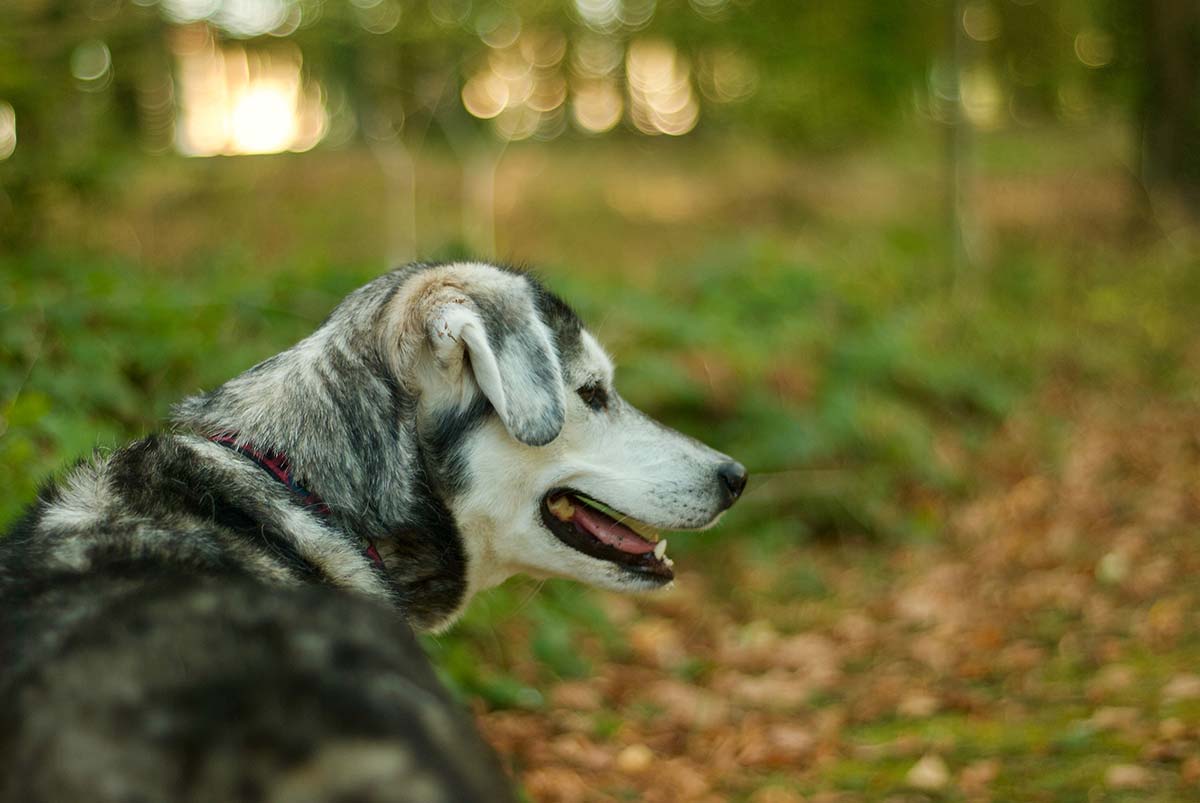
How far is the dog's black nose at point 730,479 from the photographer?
362cm

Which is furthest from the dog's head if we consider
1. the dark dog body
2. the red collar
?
the dark dog body

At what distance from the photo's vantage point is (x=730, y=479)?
363 centimetres

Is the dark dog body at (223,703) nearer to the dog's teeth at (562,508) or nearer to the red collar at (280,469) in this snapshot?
the red collar at (280,469)

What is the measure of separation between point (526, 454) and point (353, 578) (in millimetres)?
682

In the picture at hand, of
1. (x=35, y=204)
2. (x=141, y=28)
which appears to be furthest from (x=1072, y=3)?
(x=35, y=204)

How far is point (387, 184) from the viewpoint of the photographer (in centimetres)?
1551

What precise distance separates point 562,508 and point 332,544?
0.90 m

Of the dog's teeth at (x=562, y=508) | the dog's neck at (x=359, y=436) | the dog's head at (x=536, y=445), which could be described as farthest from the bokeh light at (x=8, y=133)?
the dog's teeth at (x=562, y=508)

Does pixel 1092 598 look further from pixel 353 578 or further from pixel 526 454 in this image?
pixel 353 578

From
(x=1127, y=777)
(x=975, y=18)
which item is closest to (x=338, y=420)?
(x=1127, y=777)

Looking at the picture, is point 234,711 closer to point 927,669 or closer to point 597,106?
point 927,669

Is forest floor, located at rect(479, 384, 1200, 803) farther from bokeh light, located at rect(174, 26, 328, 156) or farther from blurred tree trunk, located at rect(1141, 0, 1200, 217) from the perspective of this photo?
bokeh light, located at rect(174, 26, 328, 156)

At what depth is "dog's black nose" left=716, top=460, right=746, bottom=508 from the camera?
11.9 feet

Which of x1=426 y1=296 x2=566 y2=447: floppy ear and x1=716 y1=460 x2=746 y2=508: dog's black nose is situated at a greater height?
x1=426 y1=296 x2=566 y2=447: floppy ear
